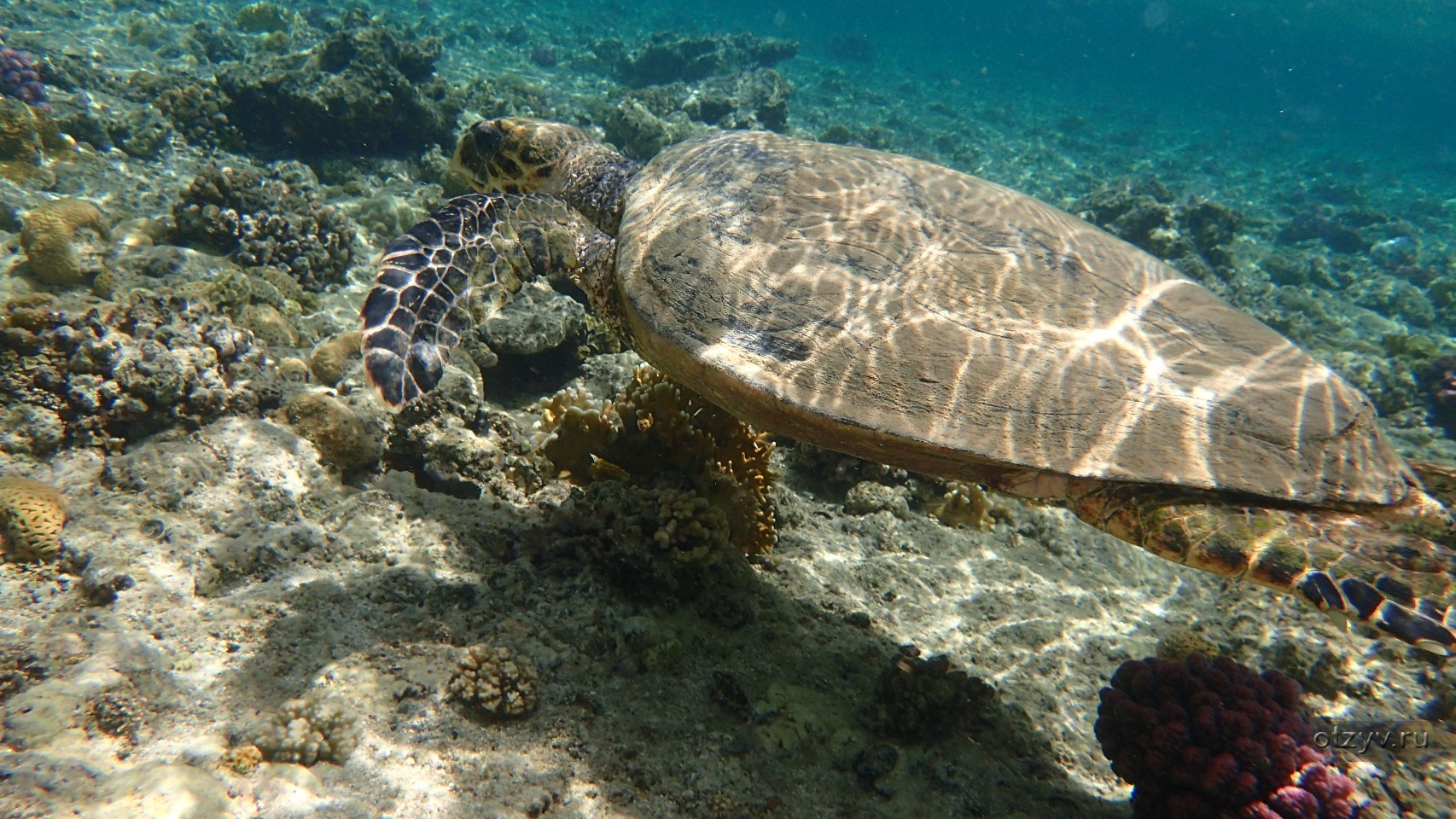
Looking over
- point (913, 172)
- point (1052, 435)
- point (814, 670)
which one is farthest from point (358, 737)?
point (913, 172)

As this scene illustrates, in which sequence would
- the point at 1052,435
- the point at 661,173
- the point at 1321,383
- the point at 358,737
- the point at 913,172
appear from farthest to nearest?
1. the point at 661,173
2. the point at 913,172
3. the point at 1321,383
4. the point at 1052,435
5. the point at 358,737

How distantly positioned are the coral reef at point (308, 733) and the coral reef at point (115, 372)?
87.8 inches

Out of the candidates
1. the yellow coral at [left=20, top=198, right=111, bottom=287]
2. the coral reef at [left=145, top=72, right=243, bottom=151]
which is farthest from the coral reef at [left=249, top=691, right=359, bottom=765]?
the coral reef at [left=145, top=72, right=243, bottom=151]

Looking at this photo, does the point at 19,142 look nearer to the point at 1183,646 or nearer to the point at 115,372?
the point at 115,372

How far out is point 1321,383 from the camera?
8.47ft

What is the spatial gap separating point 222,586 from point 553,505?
161 centimetres

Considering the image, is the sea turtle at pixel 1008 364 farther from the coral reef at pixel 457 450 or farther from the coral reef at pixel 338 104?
the coral reef at pixel 338 104

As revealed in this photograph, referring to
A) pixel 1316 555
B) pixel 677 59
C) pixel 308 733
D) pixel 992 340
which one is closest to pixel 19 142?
pixel 308 733

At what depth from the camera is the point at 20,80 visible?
7.88 meters

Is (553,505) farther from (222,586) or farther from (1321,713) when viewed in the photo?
(1321,713)

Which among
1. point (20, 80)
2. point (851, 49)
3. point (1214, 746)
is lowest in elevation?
point (20, 80)

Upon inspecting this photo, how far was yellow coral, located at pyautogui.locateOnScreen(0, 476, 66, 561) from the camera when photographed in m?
2.50

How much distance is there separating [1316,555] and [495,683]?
10.8 ft

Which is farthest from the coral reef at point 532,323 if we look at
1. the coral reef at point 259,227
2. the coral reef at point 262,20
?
the coral reef at point 262,20
